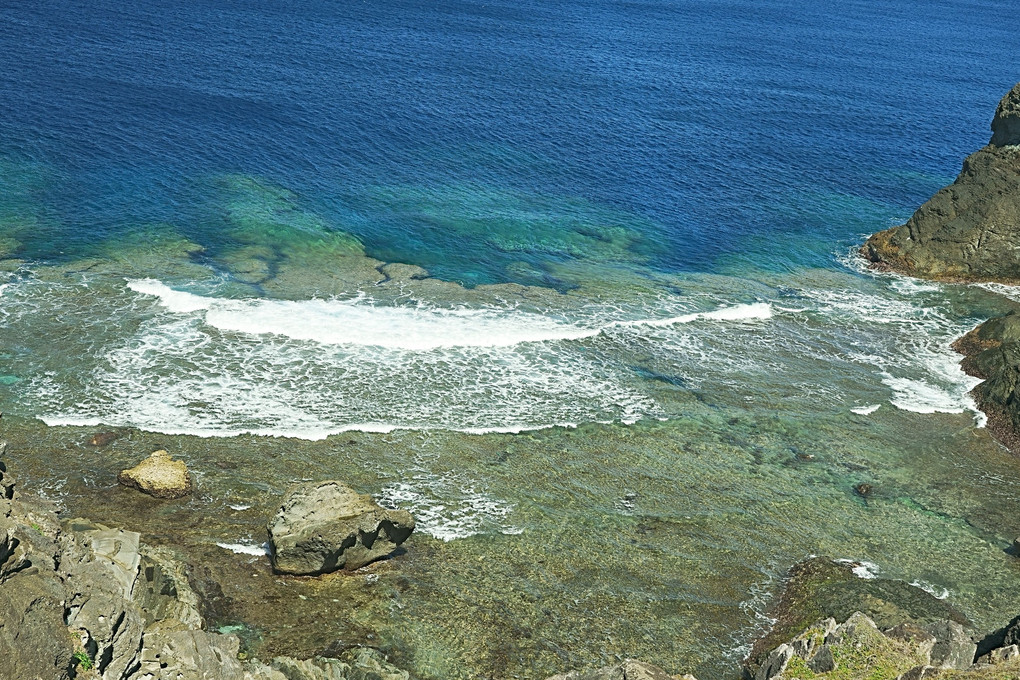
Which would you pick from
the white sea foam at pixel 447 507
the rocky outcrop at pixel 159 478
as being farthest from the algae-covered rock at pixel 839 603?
the rocky outcrop at pixel 159 478

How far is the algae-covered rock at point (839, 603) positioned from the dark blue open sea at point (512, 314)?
2.44 feet

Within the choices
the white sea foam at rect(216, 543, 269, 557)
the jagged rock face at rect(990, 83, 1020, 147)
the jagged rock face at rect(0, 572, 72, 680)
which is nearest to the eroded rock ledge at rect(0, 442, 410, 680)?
the jagged rock face at rect(0, 572, 72, 680)

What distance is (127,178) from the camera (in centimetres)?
6538

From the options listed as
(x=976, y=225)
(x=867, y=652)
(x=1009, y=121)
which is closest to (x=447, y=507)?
(x=867, y=652)

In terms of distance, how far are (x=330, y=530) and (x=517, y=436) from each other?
1215 cm

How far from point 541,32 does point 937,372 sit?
86.0m

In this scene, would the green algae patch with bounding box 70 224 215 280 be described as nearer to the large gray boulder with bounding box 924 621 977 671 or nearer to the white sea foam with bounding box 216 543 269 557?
the white sea foam with bounding box 216 543 269 557

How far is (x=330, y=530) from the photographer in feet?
95.0

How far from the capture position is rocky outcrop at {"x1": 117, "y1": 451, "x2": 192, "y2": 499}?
32438 millimetres

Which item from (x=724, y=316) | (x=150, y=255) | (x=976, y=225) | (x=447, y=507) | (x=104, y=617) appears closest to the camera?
(x=104, y=617)

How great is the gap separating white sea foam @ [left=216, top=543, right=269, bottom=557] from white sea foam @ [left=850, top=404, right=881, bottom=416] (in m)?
27.7

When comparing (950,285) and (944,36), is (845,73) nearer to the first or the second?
(944,36)

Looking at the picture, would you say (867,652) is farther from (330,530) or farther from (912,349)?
(912,349)

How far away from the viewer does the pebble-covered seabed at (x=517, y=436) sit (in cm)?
2927
